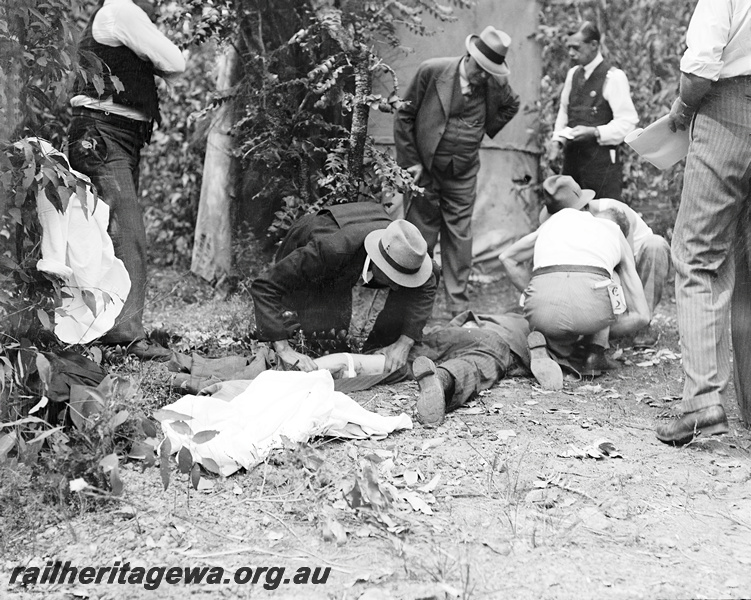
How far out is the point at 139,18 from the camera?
4441mm

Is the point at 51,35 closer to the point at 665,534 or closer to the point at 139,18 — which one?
the point at 139,18

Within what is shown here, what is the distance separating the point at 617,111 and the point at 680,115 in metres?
2.99

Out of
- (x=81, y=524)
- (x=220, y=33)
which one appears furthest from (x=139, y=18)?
(x=81, y=524)

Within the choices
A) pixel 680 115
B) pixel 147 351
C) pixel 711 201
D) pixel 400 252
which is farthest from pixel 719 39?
pixel 147 351

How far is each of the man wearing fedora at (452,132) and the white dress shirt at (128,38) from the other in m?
1.89

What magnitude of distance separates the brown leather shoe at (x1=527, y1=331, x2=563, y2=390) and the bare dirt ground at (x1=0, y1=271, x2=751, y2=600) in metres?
0.59

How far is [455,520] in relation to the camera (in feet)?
9.43

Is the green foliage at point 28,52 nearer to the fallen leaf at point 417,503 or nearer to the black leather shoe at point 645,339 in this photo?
the fallen leaf at point 417,503

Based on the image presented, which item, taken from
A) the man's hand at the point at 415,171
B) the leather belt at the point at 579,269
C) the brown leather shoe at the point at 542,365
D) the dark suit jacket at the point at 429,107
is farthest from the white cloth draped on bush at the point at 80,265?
the dark suit jacket at the point at 429,107

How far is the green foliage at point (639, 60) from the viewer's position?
841cm

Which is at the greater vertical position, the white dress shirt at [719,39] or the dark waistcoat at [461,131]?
the white dress shirt at [719,39]

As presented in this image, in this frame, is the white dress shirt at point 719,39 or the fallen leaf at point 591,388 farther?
the fallen leaf at point 591,388

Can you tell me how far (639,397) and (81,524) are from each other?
2.88 m

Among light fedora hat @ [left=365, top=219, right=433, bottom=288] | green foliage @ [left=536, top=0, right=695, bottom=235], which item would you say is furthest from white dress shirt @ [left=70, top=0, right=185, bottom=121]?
green foliage @ [left=536, top=0, right=695, bottom=235]
